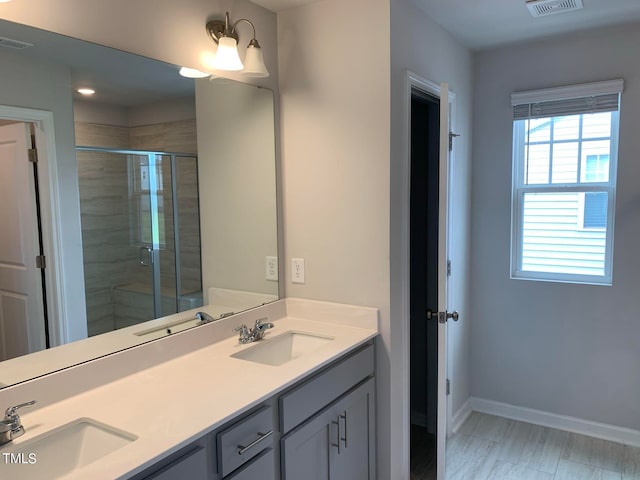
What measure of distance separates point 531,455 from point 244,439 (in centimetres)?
206

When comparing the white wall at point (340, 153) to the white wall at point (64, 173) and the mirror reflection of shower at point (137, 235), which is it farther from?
the white wall at point (64, 173)

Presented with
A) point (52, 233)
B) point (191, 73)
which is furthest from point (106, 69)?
point (52, 233)

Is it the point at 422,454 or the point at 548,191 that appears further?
the point at 548,191

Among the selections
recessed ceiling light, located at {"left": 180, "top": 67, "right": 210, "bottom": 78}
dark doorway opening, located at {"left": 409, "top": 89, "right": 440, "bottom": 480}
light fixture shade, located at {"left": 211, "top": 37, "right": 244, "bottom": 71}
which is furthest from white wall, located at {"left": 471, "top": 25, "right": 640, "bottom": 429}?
recessed ceiling light, located at {"left": 180, "top": 67, "right": 210, "bottom": 78}

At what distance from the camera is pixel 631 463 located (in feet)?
8.66

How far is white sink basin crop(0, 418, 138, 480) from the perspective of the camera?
119cm

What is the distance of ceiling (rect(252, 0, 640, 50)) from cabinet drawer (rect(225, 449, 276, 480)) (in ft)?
6.26

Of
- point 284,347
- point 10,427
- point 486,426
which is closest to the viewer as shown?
point 10,427

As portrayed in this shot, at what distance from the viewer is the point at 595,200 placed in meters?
2.90

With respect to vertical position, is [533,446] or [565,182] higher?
[565,182]

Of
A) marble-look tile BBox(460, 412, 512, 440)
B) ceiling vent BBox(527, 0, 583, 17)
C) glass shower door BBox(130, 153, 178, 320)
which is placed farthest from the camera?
marble-look tile BBox(460, 412, 512, 440)

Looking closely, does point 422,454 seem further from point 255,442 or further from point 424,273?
point 255,442

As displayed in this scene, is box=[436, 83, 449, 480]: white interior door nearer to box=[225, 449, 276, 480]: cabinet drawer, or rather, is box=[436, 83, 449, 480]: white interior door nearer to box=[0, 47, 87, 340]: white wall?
box=[225, 449, 276, 480]: cabinet drawer

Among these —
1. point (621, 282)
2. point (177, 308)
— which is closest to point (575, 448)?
point (621, 282)
